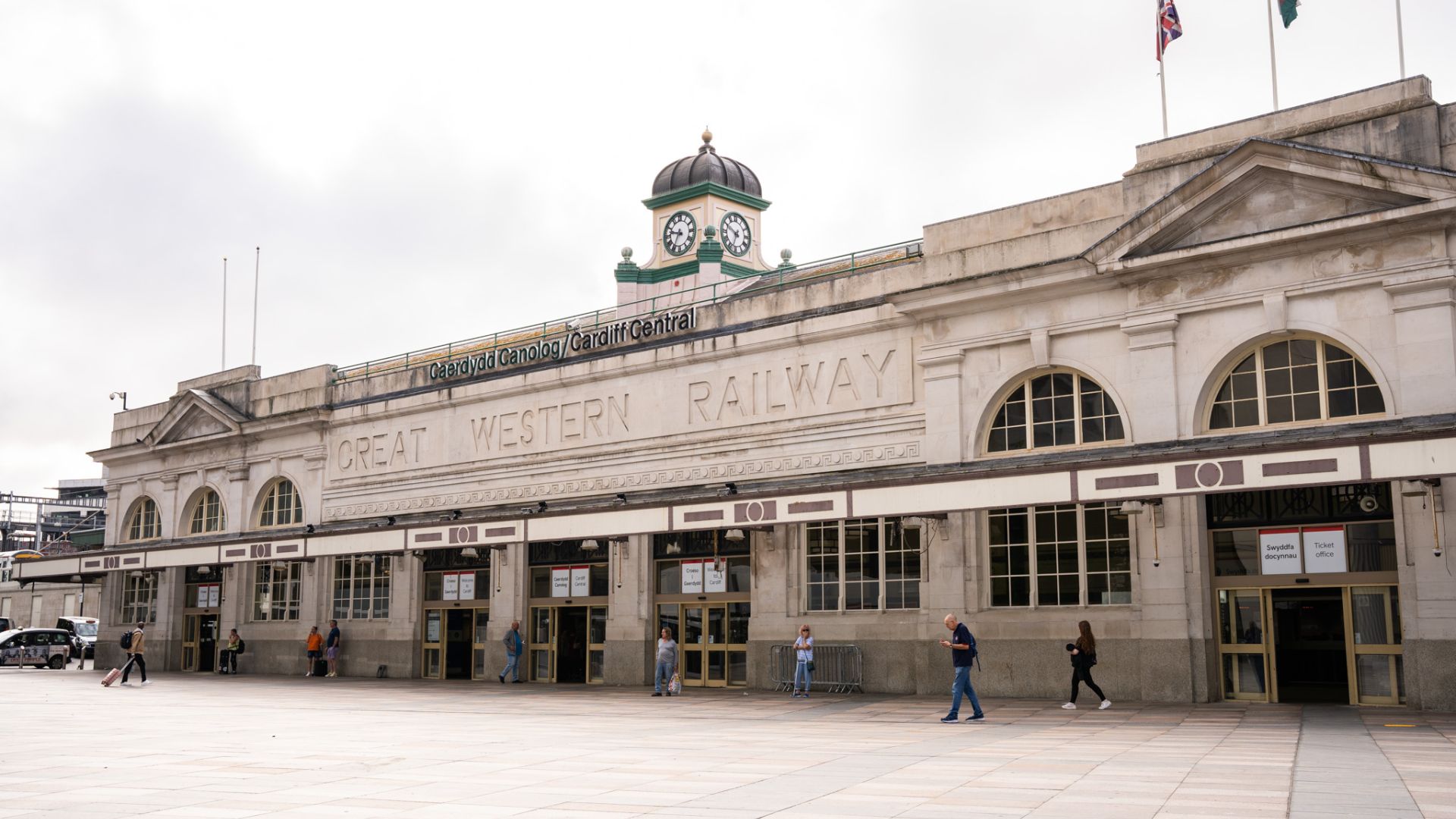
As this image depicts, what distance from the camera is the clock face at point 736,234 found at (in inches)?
2239

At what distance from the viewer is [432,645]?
122 feet

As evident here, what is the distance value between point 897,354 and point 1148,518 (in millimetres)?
6547

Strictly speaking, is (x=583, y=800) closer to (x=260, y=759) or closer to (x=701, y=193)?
(x=260, y=759)

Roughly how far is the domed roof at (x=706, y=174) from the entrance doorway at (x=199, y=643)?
26469 millimetres

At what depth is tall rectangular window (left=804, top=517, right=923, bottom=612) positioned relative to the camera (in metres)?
27.3

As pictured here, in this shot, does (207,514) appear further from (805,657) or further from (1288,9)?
(1288,9)

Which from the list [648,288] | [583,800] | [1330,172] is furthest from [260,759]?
[648,288]

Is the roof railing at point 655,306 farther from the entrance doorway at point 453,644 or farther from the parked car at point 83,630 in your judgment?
the parked car at point 83,630

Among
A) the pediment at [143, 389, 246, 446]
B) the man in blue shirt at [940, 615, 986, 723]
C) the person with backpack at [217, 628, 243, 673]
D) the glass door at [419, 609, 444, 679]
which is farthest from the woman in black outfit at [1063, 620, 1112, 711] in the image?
the pediment at [143, 389, 246, 446]

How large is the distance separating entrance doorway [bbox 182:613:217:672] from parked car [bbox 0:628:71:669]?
1046 cm

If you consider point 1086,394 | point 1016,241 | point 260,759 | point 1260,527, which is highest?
point 1016,241

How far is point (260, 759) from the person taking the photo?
15.6 meters

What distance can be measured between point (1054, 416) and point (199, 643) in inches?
1270

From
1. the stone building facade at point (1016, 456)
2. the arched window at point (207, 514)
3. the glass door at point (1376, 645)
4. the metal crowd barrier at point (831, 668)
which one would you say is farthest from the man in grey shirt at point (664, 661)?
the arched window at point (207, 514)
